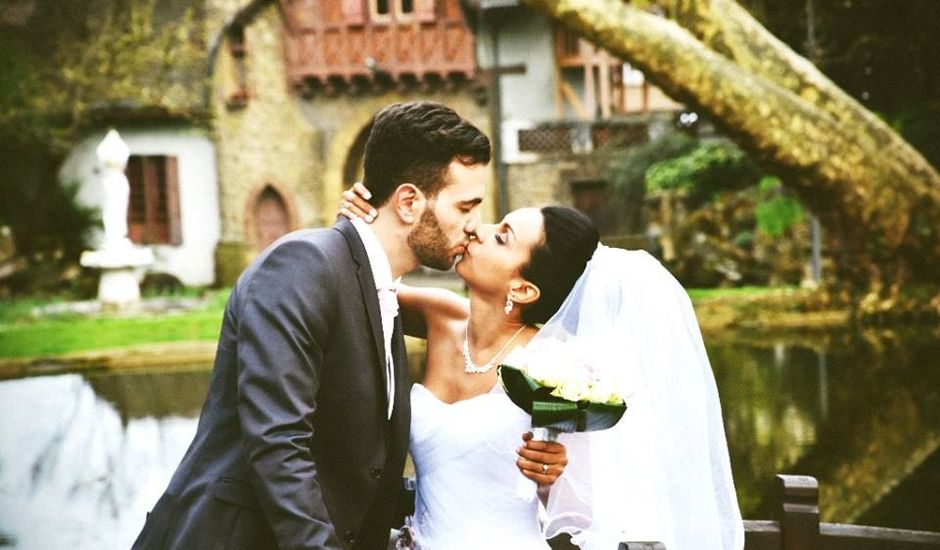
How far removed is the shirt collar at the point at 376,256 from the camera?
271 centimetres

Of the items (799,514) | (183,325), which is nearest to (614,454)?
(799,514)

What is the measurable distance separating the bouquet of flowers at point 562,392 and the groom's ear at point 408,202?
480 millimetres

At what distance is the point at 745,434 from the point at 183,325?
9.03 metres

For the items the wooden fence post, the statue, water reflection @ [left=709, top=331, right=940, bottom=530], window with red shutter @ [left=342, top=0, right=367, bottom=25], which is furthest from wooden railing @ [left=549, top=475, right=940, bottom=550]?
window with red shutter @ [left=342, top=0, right=367, bottom=25]

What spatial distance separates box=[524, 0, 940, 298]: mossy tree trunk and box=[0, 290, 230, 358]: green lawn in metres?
6.70

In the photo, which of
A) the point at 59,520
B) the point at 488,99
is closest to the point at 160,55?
the point at 488,99

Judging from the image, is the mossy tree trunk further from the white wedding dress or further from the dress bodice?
the dress bodice

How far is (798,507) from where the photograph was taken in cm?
359

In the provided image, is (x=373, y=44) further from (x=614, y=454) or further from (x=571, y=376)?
(x=571, y=376)

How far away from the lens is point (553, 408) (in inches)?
110

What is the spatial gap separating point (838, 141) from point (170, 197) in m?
18.4

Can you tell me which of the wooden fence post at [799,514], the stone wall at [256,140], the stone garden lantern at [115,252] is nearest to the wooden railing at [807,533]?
the wooden fence post at [799,514]

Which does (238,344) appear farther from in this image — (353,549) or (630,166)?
(630,166)

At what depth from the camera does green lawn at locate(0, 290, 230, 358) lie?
45.0 ft
